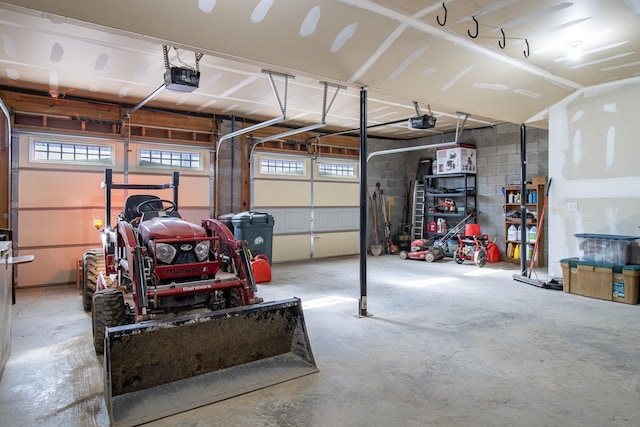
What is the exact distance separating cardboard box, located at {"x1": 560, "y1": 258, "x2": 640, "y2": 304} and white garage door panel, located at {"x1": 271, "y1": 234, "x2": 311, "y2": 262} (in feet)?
15.5

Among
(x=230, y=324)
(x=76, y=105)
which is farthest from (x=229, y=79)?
(x=230, y=324)

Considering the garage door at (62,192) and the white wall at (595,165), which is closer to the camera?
the white wall at (595,165)

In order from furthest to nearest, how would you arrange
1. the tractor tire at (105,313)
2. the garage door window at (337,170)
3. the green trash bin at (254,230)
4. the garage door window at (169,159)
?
the garage door window at (337,170) < the garage door window at (169,159) < the green trash bin at (254,230) < the tractor tire at (105,313)

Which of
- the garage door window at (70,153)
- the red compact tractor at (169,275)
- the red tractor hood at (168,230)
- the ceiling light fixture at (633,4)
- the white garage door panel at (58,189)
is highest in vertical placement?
the ceiling light fixture at (633,4)

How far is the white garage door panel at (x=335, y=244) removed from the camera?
8.64 metres

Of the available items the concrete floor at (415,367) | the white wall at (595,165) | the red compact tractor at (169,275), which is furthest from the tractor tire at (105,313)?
the white wall at (595,165)

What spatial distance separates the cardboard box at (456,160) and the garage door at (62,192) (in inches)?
230

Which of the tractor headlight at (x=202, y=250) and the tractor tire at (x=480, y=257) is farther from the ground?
the tractor headlight at (x=202, y=250)

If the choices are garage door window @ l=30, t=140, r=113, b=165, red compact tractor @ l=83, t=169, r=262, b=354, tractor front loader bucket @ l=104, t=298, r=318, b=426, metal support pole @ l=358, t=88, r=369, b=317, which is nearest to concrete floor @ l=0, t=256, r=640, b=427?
tractor front loader bucket @ l=104, t=298, r=318, b=426

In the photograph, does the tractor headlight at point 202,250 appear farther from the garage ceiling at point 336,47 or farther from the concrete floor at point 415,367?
the garage ceiling at point 336,47

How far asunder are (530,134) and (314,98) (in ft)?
14.8

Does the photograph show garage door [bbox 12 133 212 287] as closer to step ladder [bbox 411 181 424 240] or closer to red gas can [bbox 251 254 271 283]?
red gas can [bbox 251 254 271 283]

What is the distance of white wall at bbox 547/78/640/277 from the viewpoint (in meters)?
5.07

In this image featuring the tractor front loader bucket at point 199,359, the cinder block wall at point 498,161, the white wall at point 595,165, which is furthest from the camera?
the cinder block wall at point 498,161
